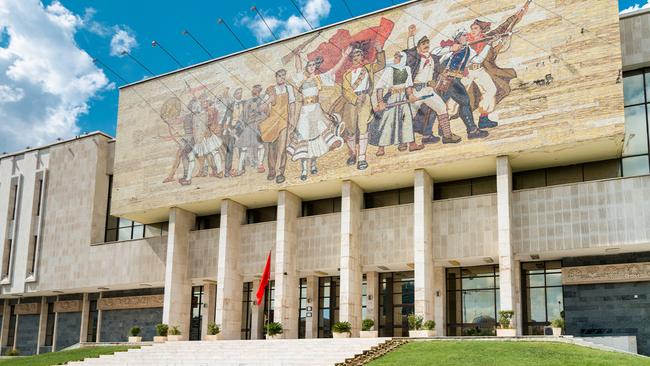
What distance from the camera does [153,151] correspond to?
44688mm

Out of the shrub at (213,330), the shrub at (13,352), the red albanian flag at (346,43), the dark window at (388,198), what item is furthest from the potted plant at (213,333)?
the shrub at (13,352)

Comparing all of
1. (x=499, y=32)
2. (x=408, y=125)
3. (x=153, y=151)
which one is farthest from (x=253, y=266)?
(x=499, y=32)

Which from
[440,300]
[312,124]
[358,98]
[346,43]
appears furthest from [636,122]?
[312,124]

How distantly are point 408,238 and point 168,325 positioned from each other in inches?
625

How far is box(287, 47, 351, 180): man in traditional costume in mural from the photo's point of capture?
38125 mm

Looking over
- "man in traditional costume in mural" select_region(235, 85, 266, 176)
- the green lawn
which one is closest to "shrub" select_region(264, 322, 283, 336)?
"man in traditional costume in mural" select_region(235, 85, 266, 176)

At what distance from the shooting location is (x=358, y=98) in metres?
37.4

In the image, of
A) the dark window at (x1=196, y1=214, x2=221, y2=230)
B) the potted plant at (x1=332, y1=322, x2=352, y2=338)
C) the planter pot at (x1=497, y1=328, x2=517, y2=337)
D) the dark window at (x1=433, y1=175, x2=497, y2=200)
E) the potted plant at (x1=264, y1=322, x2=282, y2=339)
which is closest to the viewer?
the planter pot at (x1=497, y1=328, x2=517, y2=337)

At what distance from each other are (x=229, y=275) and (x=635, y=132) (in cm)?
2299

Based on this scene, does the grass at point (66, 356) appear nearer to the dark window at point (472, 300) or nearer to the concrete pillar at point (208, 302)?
the concrete pillar at point (208, 302)

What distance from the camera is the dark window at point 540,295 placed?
34750mm

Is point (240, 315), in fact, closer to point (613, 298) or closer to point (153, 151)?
point (153, 151)

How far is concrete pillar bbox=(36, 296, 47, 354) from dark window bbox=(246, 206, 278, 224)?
20.0 metres

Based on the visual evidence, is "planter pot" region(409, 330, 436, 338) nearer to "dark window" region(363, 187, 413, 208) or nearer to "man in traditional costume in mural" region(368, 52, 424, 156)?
"dark window" region(363, 187, 413, 208)
